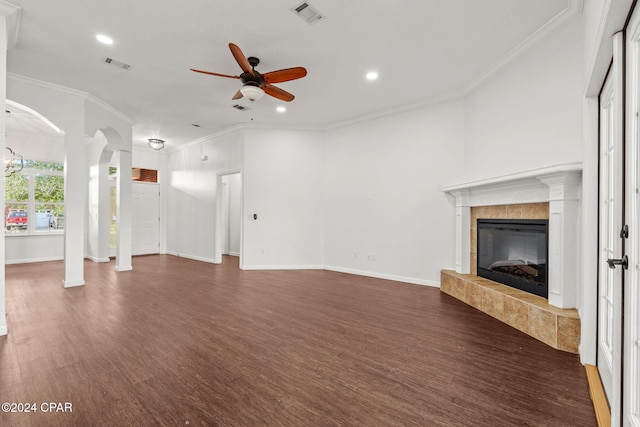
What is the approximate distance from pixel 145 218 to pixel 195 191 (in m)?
1.95

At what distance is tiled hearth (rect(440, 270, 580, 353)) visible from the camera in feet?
8.66

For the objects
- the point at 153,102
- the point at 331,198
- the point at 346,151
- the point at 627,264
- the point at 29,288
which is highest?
the point at 153,102

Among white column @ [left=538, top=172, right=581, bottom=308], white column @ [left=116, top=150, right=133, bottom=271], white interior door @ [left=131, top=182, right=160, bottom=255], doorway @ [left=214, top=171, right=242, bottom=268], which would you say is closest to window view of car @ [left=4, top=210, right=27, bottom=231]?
white interior door @ [left=131, top=182, right=160, bottom=255]

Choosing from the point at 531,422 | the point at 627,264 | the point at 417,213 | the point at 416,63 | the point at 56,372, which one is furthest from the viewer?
the point at 417,213

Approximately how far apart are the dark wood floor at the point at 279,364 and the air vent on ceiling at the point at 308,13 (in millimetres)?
3162

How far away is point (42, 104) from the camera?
14.6 feet

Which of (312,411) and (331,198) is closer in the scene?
(312,411)

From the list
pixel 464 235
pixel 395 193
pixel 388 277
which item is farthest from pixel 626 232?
pixel 388 277

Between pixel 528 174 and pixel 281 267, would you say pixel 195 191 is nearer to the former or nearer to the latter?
pixel 281 267

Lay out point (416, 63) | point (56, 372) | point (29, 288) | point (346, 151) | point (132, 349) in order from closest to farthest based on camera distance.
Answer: point (56, 372), point (132, 349), point (416, 63), point (29, 288), point (346, 151)

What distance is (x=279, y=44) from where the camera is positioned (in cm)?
349

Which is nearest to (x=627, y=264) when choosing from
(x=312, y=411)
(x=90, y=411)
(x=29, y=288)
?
(x=312, y=411)

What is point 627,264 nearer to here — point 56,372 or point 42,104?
point 56,372

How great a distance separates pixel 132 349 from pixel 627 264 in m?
3.41
